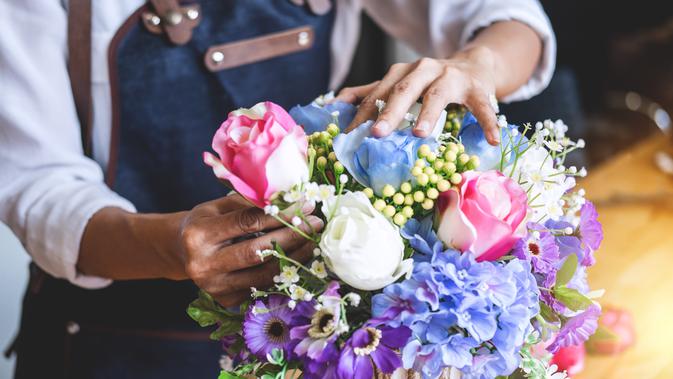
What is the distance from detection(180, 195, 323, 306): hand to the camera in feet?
2.19

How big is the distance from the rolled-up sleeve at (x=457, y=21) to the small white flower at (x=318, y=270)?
611mm

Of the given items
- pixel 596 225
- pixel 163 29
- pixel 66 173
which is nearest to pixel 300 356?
pixel 596 225

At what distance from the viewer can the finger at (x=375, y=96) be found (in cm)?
76

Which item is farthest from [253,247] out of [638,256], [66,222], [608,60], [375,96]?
[608,60]

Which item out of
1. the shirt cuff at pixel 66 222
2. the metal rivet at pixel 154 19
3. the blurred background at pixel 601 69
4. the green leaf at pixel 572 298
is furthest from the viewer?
the blurred background at pixel 601 69

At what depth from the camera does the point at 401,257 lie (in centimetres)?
59

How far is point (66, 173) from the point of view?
965 millimetres

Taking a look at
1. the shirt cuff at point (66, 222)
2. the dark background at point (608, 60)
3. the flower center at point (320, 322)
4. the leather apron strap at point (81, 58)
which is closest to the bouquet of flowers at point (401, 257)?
the flower center at point (320, 322)

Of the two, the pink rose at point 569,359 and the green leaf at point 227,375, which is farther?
the pink rose at point 569,359

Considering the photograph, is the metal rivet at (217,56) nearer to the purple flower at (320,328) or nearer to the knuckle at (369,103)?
the knuckle at (369,103)

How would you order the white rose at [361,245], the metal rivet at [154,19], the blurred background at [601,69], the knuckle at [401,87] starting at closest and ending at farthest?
the white rose at [361,245]
the knuckle at [401,87]
the metal rivet at [154,19]
the blurred background at [601,69]

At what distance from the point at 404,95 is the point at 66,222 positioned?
1.56 feet

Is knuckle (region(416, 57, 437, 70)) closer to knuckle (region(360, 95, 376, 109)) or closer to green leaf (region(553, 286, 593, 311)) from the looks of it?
knuckle (region(360, 95, 376, 109))

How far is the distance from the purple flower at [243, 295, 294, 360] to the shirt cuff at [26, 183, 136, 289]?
0.38 meters
